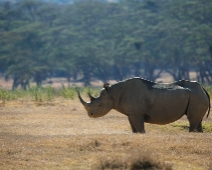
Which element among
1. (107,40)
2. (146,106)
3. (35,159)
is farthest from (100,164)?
(107,40)

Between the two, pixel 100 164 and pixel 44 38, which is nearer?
pixel 100 164

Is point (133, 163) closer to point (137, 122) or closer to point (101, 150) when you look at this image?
point (101, 150)

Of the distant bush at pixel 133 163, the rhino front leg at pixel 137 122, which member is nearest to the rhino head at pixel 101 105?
the rhino front leg at pixel 137 122

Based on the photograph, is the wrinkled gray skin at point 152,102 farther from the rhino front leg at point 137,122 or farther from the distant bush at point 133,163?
the distant bush at point 133,163

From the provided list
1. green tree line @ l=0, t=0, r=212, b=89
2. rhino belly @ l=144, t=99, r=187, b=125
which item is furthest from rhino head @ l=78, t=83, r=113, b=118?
green tree line @ l=0, t=0, r=212, b=89

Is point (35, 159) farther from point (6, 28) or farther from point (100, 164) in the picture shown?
point (6, 28)

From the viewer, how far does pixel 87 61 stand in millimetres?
61594

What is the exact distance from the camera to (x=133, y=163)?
9719mm

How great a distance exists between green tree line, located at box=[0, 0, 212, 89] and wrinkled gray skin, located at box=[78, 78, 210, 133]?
129 ft

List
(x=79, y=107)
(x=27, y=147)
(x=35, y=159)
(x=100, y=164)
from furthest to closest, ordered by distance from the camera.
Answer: (x=79, y=107) < (x=27, y=147) < (x=35, y=159) < (x=100, y=164)

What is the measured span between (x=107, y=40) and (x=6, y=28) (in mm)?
11248

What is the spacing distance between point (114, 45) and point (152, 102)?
2025 inches

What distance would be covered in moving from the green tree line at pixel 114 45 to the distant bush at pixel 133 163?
1729 inches

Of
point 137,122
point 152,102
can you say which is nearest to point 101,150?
point 137,122
